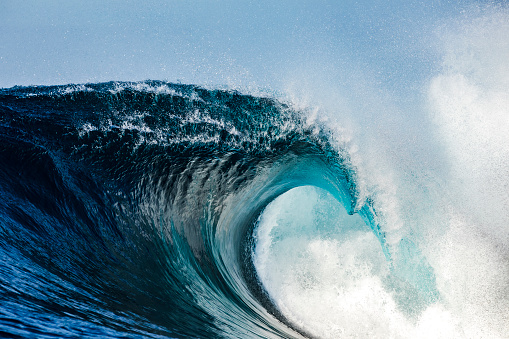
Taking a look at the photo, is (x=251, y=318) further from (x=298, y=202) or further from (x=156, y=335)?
(x=298, y=202)

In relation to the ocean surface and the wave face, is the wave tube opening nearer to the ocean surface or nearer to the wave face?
the ocean surface

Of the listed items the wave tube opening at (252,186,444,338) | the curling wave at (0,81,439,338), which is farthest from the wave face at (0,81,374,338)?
the wave tube opening at (252,186,444,338)

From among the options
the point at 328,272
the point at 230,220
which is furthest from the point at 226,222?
the point at 328,272

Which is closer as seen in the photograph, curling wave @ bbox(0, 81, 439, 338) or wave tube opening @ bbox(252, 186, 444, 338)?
curling wave @ bbox(0, 81, 439, 338)

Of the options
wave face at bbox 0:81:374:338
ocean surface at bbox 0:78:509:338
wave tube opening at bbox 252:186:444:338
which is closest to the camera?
wave face at bbox 0:81:374:338

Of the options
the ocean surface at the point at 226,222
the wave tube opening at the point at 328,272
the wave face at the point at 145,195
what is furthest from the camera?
the wave tube opening at the point at 328,272

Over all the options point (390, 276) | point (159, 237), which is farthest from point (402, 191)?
point (159, 237)

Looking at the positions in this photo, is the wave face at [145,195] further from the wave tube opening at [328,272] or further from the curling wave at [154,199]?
the wave tube opening at [328,272]

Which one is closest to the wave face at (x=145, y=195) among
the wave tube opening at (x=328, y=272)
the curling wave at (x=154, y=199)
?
the curling wave at (x=154, y=199)
